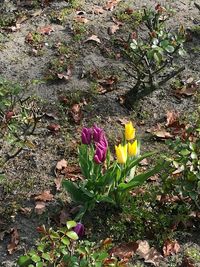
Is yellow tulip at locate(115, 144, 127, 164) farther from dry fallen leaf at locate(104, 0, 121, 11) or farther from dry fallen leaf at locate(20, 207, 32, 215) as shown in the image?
dry fallen leaf at locate(104, 0, 121, 11)

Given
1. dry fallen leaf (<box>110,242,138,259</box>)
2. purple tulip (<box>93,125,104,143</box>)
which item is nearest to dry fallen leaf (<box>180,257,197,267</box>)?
dry fallen leaf (<box>110,242,138,259</box>)

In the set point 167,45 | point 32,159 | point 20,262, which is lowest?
point 32,159

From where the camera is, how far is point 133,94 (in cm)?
466

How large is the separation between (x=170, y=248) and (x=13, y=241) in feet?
3.44

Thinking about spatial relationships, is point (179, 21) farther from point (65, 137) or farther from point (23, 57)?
point (65, 137)

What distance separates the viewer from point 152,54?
152 inches

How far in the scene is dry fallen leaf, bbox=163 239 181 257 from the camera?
349 cm

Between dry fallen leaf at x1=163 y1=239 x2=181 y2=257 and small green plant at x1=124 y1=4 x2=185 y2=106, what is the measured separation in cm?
131

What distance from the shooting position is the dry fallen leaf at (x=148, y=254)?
3438 mm

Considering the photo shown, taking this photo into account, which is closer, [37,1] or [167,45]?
[167,45]

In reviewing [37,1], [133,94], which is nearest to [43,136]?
[133,94]

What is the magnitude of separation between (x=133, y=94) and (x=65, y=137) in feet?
2.57

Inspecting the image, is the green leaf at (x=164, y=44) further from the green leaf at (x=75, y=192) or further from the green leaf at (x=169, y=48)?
the green leaf at (x=75, y=192)

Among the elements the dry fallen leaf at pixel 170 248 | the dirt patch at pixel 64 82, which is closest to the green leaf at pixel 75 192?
the dirt patch at pixel 64 82
